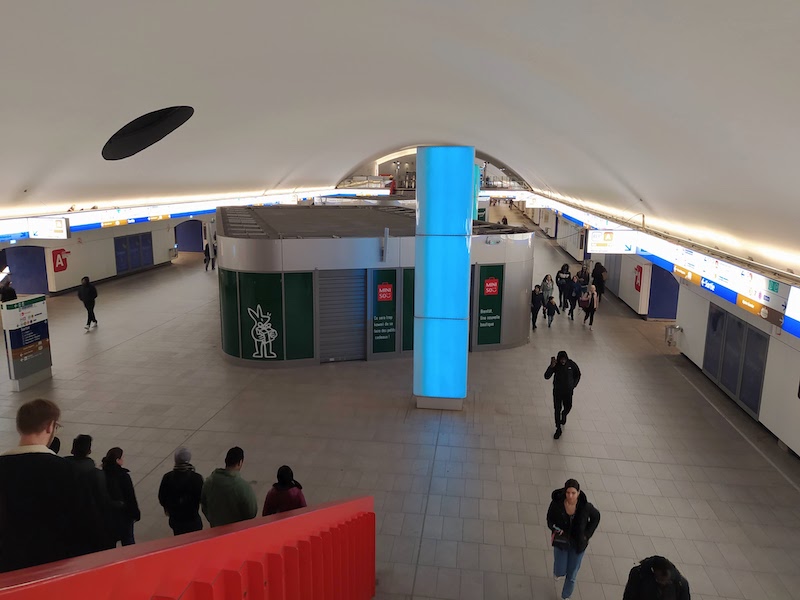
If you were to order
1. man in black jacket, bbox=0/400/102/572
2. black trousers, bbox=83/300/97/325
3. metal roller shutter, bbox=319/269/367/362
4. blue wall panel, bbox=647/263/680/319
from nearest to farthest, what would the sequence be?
man in black jacket, bbox=0/400/102/572 < metal roller shutter, bbox=319/269/367/362 < black trousers, bbox=83/300/97/325 < blue wall panel, bbox=647/263/680/319

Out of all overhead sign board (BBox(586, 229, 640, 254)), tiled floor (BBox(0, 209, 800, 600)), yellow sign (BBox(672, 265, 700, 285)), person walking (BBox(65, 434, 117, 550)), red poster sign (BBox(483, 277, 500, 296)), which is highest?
overhead sign board (BBox(586, 229, 640, 254))

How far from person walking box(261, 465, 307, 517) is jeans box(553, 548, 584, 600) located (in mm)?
2384

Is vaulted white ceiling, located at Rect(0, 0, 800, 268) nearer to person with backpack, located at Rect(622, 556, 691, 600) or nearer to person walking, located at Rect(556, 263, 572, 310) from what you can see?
person walking, located at Rect(556, 263, 572, 310)

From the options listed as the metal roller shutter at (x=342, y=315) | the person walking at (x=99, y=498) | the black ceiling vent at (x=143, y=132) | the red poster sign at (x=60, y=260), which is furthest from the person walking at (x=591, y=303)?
the red poster sign at (x=60, y=260)

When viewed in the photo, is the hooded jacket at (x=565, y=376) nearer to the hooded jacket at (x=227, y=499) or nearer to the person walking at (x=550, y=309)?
the hooded jacket at (x=227, y=499)

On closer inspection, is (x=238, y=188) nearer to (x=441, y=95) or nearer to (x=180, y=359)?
(x=441, y=95)

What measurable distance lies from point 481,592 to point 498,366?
722 cm

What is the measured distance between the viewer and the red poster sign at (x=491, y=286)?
1338 centimetres

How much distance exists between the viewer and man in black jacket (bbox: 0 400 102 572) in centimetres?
250

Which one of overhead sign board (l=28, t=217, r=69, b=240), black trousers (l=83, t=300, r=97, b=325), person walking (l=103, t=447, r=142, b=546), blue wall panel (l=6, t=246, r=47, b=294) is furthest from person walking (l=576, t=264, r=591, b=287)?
blue wall panel (l=6, t=246, r=47, b=294)

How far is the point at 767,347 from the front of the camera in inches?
376

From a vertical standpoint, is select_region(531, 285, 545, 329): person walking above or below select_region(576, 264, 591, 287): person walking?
below

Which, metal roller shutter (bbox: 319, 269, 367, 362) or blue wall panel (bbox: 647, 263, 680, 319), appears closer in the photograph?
metal roller shutter (bbox: 319, 269, 367, 362)

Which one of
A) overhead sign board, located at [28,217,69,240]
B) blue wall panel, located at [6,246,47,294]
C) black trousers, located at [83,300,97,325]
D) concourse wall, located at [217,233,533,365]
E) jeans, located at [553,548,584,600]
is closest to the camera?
jeans, located at [553,548,584,600]
